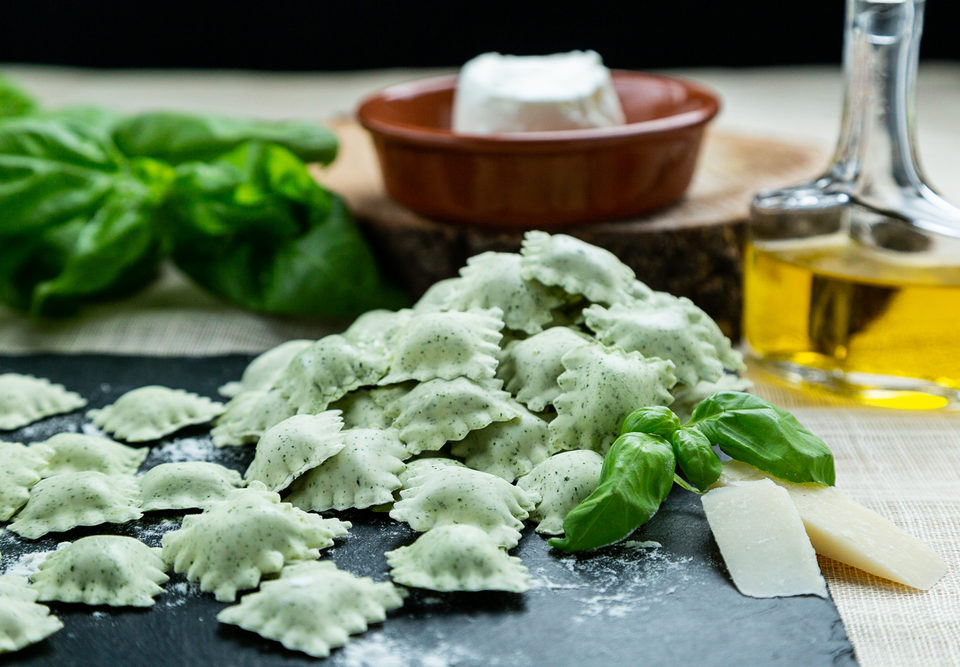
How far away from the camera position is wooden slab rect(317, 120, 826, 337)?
2.49m

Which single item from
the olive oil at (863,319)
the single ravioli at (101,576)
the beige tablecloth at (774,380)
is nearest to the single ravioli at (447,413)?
the single ravioli at (101,576)

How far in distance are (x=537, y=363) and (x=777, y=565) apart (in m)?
0.53

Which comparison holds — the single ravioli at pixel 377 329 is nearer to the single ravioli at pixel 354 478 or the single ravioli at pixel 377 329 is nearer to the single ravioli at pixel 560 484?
the single ravioli at pixel 354 478

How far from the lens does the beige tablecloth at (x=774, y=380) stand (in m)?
1.48

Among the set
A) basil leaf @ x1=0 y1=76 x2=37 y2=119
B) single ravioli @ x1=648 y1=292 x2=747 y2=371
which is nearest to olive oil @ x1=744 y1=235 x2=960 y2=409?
single ravioli @ x1=648 y1=292 x2=747 y2=371

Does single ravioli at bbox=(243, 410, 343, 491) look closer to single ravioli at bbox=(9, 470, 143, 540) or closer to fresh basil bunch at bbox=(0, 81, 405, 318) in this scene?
single ravioli at bbox=(9, 470, 143, 540)

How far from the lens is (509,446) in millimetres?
1758

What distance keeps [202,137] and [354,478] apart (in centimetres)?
147

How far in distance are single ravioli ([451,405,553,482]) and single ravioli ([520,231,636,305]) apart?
265 millimetres

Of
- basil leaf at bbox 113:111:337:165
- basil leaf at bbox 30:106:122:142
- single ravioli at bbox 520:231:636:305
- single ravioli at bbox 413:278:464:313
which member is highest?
basil leaf at bbox 30:106:122:142

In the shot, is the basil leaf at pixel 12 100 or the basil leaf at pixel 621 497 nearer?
the basil leaf at pixel 621 497

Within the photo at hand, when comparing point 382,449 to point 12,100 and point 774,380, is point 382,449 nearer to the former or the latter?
point 774,380

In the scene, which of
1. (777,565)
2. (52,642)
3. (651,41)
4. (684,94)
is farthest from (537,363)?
(651,41)

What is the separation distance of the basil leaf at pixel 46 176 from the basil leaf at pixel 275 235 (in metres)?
0.20
